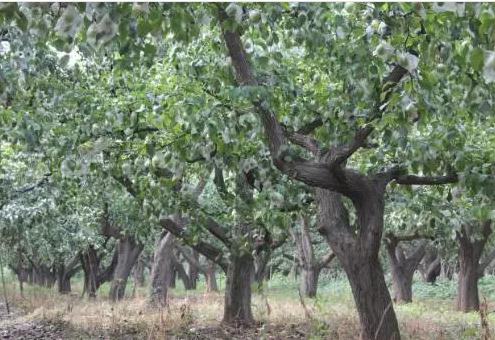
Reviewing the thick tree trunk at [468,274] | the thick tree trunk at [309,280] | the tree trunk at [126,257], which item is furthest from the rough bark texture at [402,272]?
the tree trunk at [126,257]

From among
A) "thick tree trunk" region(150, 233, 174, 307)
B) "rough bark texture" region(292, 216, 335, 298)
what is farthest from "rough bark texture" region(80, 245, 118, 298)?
"thick tree trunk" region(150, 233, 174, 307)

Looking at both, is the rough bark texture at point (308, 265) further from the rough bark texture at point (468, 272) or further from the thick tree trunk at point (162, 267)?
the thick tree trunk at point (162, 267)

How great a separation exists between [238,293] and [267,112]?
624 centimetres

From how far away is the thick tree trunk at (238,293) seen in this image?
11.9m

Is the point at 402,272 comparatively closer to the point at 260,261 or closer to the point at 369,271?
the point at 260,261

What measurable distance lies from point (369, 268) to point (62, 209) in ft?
Result: 21.4

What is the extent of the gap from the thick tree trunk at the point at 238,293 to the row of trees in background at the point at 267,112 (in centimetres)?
8

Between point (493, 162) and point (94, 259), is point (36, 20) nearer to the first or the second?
point (493, 162)

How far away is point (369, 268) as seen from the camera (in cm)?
773

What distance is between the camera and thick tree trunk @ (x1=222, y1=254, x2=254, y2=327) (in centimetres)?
1194

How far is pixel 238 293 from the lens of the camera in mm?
11984

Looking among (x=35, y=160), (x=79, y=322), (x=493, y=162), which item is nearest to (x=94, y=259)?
(x=79, y=322)

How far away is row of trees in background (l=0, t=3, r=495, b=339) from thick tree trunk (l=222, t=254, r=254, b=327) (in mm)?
82

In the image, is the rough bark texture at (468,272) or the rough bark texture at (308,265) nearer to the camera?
the rough bark texture at (468,272)
